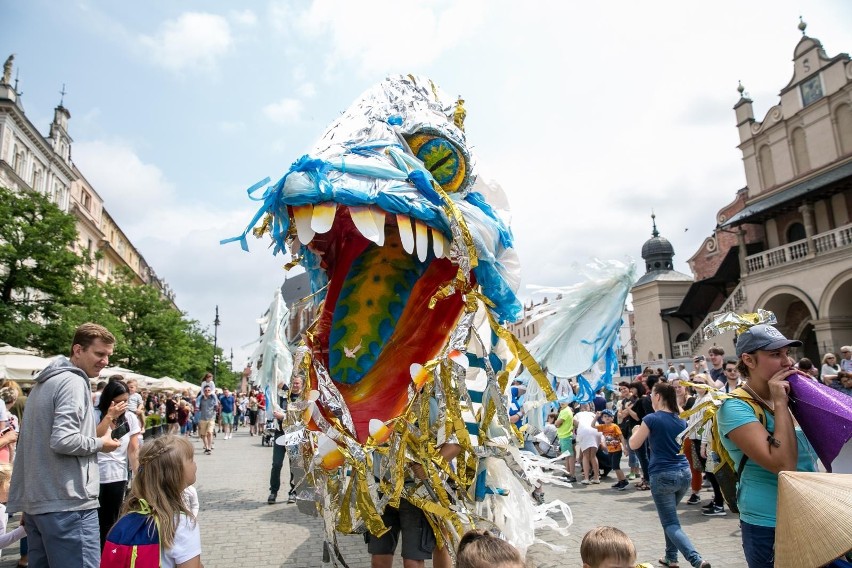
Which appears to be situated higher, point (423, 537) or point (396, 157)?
point (396, 157)

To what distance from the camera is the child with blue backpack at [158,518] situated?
184 cm

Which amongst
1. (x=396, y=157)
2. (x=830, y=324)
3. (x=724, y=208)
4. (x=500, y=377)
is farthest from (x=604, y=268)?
(x=724, y=208)

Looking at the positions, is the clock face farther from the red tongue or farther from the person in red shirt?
the red tongue

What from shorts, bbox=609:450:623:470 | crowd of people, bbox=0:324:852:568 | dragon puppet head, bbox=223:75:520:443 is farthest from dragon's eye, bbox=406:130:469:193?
shorts, bbox=609:450:623:470

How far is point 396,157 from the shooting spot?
9.24ft

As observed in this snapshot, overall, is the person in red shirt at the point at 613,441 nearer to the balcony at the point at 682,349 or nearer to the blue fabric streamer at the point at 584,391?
the blue fabric streamer at the point at 584,391

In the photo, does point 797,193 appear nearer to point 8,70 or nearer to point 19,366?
point 19,366

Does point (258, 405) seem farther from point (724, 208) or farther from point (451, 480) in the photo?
point (724, 208)

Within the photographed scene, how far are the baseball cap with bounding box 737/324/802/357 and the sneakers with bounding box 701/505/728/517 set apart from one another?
14.6 feet

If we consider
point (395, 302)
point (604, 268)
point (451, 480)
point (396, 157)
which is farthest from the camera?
point (604, 268)

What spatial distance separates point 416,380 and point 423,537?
744 mm

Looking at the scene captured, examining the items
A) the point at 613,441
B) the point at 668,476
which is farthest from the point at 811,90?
the point at 668,476

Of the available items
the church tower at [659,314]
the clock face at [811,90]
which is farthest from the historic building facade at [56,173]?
the clock face at [811,90]

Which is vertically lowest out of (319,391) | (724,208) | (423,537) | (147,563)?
(423,537)
